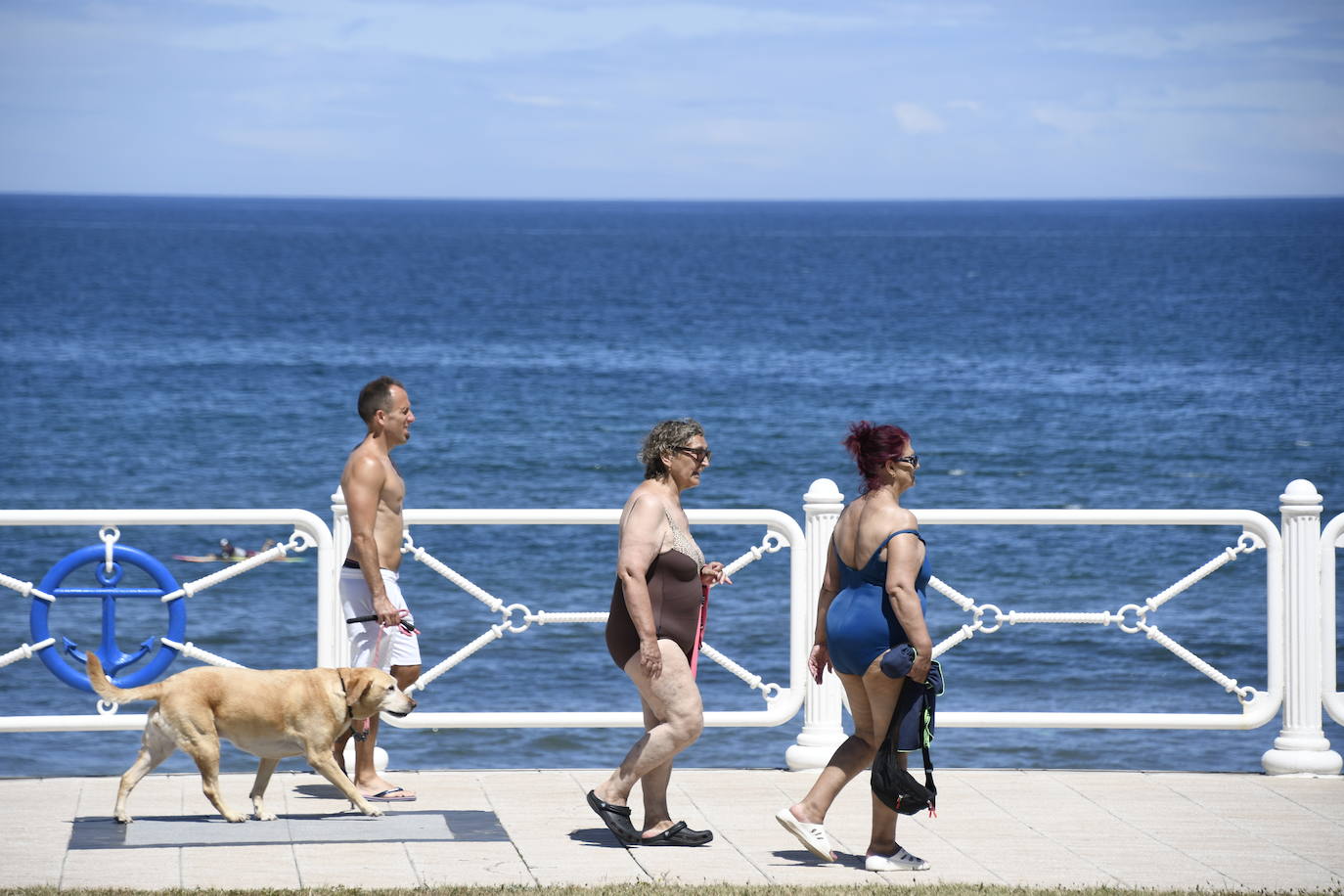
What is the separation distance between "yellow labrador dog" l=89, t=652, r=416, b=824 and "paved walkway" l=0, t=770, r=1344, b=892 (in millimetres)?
301

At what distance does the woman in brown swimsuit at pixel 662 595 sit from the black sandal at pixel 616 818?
134mm

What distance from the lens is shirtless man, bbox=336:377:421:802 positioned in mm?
6840

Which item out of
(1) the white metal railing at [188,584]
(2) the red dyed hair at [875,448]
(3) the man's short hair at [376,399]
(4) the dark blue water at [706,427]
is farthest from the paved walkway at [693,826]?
(4) the dark blue water at [706,427]

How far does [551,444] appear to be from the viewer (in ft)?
135

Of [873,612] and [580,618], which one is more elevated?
[873,612]

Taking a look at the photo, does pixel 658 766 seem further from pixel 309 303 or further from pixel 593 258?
pixel 593 258

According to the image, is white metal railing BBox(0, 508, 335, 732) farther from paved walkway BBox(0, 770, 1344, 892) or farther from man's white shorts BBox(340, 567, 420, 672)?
man's white shorts BBox(340, 567, 420, 672)

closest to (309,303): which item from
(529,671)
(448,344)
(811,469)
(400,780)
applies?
(448,344)

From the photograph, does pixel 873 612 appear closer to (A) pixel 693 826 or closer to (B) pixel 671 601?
(B) pixel 671 601

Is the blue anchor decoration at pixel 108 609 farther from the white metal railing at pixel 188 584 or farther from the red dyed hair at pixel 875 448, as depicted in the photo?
the red dyed hair at pixel 875 448

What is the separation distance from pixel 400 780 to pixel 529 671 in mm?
9686

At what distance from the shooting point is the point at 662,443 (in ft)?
20.4

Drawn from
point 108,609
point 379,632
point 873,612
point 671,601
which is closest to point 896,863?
point 873,612

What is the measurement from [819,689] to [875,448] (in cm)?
244
